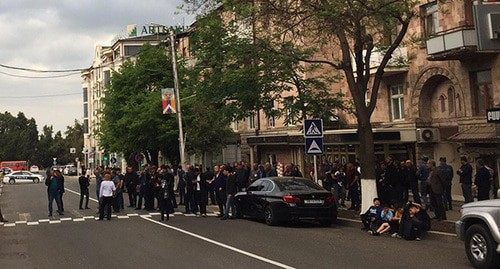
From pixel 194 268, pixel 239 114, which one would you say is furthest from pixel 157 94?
pixel 194 268

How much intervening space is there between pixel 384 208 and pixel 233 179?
18.0 feet

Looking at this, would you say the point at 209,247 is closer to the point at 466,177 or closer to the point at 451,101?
the point at 466,177

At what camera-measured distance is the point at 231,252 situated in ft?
36.3

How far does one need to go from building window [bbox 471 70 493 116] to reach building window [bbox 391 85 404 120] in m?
4.26

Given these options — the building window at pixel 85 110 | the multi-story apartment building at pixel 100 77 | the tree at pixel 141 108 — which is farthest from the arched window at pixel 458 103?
the building window at pixel 85 110

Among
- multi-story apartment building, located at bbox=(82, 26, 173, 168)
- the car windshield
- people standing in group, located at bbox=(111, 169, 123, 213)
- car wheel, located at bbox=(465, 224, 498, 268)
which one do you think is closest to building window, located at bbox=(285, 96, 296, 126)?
the car windshield

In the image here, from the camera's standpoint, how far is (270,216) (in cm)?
1548

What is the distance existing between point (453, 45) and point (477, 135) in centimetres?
329

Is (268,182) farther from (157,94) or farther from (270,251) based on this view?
(157,94)

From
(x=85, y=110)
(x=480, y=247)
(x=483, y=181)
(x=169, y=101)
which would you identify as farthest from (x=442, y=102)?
(x=85, y=110)

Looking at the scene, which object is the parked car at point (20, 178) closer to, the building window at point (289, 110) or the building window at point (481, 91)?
the building window at point (289, 110)

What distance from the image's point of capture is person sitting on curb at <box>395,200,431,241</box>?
40.8ft

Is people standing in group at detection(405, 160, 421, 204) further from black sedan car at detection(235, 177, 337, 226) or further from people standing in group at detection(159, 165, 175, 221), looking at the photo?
people standing in group at detection(159, 165, 175, 221)

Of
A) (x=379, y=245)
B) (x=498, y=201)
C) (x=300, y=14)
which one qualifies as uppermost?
(x=300, y=14)
